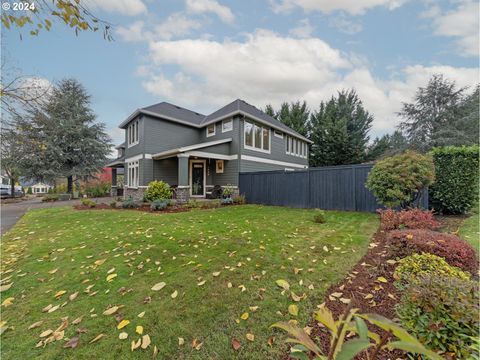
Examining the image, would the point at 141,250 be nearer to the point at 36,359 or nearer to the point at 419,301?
the point at 36,359

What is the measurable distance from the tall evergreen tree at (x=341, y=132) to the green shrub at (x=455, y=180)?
1725cm

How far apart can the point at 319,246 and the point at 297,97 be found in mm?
27368

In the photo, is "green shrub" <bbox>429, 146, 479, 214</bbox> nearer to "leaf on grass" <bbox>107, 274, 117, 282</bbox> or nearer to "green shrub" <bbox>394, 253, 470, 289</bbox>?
"green shrub" <bbox>394, 253, 470, 289</bbox>

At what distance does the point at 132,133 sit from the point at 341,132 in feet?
67.5

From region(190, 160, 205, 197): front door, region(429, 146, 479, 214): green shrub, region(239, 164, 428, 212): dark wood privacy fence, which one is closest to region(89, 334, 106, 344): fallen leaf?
region(239, 164, 428, 212): dark wood privacy fence

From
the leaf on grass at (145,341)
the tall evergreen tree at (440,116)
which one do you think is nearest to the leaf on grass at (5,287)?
the leaf on grass at (145,341)

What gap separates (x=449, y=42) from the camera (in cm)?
727

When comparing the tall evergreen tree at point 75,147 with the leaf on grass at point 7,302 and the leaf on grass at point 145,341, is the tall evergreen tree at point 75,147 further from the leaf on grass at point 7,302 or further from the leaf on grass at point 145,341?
the leaf on grass at point 145,341

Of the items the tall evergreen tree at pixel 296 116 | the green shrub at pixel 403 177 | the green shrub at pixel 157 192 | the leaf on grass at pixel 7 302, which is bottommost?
the leaf on grass at pixel 7 302

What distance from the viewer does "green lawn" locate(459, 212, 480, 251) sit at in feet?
14.1

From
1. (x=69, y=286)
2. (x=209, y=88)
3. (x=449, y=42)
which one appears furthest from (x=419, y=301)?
(x=209, y=88)

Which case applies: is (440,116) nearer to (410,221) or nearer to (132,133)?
(410,221)

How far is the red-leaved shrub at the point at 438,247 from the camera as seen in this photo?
2.89 metres

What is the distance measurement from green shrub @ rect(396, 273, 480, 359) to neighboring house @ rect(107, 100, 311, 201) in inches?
421
